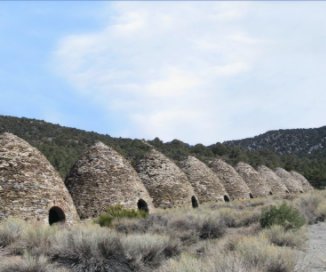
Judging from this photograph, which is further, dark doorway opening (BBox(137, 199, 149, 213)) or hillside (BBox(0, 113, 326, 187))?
hillside (BBox(0, 113, 326, 187))

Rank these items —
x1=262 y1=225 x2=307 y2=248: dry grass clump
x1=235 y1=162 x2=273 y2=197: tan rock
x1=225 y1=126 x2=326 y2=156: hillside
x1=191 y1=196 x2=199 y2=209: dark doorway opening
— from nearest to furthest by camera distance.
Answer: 1. x1=262 y1=225 x2=307 y2=248: dry grass clump
2. x1=191 y1=196 x2=199 y2=209: dark doorway opening
3. x1=235 y1=162 x2=273 y2=197: tan rock
4. x1=225 y1=126 x2=326 y2=156: hillside

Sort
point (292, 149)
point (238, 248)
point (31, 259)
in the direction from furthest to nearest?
1. point (292, 149)
2. point (238, 248)
3. point (31, 259)

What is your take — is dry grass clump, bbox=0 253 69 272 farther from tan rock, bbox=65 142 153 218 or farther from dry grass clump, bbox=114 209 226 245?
tan rock, bbox=65 142 153 218

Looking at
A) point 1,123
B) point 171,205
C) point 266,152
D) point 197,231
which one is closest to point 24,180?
point 197,231

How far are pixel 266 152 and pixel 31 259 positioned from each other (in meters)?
63.0

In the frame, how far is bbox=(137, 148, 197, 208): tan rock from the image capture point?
69.7 ft

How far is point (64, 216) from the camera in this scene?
1472 cm

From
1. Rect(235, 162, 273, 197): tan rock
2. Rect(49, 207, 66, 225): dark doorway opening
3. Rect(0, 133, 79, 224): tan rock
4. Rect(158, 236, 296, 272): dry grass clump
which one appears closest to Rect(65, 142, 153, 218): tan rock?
Rect(49, 207, 66, 225): dark doorway opening

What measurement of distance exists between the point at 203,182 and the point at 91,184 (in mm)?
10326

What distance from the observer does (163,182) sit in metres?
21.6

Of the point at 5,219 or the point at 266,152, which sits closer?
the point at 5,219

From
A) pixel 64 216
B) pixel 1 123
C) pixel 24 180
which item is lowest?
pixel 64 216

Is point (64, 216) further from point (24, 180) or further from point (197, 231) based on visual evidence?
point (197, 231)

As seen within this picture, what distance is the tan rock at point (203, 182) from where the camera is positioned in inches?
1025
